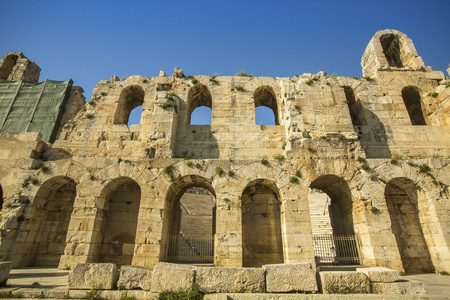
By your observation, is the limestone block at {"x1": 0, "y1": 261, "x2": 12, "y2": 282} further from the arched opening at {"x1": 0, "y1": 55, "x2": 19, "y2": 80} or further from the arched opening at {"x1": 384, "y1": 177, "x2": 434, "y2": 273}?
the arched opening at {"x1": 0, "y1": 55, "x2": 19, "y2": 80}

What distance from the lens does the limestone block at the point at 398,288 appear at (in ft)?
17.2

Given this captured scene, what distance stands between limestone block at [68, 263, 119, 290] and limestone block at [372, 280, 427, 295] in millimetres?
5958

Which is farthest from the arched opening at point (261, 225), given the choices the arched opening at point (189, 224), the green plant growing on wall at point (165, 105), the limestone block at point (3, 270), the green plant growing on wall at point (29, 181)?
the green plant growing on wall at point (29, 181)

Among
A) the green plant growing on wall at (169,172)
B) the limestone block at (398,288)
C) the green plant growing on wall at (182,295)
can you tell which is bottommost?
the green plant growing on wall at (182,295)

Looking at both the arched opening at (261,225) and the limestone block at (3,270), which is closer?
the limestone block at (3,270)

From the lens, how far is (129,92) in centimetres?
1382

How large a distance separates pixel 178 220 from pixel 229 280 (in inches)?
267

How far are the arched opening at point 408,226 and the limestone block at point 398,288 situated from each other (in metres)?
5.62

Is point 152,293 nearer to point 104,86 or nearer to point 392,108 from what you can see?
point 104,86

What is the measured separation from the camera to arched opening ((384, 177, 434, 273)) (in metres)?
9.75

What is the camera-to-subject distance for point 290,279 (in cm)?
532

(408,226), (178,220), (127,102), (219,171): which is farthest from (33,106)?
(408,226)

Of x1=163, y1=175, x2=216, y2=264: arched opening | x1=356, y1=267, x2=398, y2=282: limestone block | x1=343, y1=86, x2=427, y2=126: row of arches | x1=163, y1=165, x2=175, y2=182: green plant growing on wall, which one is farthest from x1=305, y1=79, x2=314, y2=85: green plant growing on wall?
x1=356, y1=267, x2=398, y2=282: limestone block

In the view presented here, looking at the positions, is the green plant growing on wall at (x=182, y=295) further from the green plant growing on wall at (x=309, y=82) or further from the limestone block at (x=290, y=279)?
the green plant growing on wall at (x=309, y=82)
